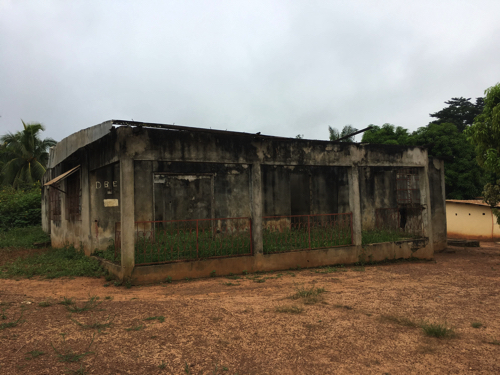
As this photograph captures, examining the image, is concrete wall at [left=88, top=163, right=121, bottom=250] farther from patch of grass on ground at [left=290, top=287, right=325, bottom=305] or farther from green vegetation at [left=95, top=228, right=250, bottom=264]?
patch of grass on ground at [left=290, top=287, right=325, bottom=305]

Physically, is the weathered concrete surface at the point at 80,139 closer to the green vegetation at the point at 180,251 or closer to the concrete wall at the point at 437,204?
the green vegetation at the point at 180,251

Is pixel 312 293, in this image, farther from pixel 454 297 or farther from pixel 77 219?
pixel 77 219

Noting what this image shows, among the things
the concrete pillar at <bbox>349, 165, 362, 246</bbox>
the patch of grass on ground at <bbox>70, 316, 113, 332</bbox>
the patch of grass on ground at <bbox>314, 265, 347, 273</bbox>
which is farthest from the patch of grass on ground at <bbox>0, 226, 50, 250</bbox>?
the concrete pillar at <bbox>349, 165, 362, 246</bbox>

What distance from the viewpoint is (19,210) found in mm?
16812

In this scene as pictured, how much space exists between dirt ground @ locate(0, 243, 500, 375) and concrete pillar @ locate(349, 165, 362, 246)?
2084 millimetres

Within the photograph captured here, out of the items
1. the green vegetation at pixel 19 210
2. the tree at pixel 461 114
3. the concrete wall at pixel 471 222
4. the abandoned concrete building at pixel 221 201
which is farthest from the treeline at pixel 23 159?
Result: the tree at pixel 461 114

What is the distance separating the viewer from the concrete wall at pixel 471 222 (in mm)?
15406

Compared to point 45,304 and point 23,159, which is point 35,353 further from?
point 23,159

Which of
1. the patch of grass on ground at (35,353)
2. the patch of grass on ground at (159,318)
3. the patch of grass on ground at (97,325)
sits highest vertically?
the patch of grass on ground at (35,353)

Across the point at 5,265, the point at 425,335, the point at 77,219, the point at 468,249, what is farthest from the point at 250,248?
the point at 468,249

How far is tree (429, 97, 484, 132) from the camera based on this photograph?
31.1 meters

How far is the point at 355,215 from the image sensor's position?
8789 mm

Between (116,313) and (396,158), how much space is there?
7922mm

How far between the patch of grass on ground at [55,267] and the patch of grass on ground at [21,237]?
119 inches
